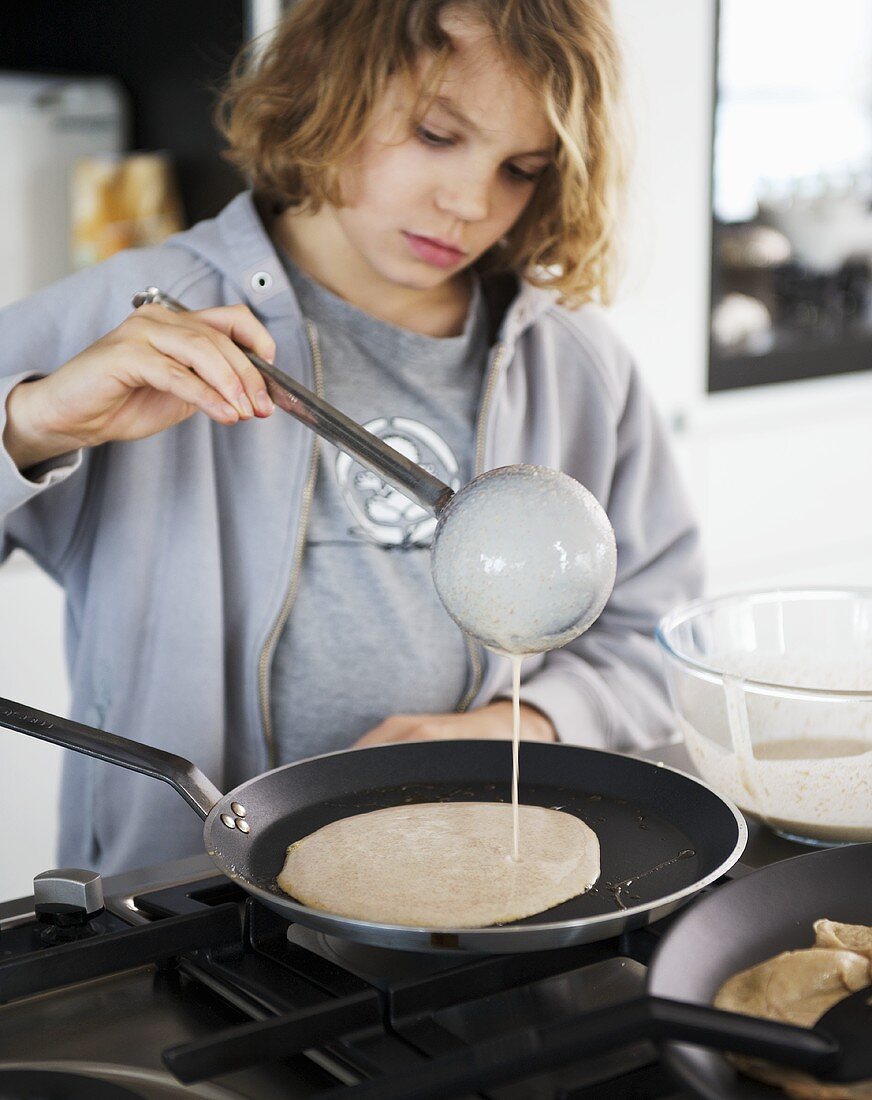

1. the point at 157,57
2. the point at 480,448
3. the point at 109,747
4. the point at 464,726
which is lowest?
the point at 464,726

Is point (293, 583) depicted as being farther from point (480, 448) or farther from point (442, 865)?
point (442, 865)

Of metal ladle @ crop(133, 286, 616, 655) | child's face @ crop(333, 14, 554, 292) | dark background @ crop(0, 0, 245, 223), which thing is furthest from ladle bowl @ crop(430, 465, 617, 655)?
dark background @ crop(0, 0, 245, 223)

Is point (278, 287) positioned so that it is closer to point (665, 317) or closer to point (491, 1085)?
point (491, 1085)

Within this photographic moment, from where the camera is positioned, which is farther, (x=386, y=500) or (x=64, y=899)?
(x=386, y=500)

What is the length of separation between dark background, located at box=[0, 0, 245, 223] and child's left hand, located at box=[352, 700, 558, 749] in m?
1.28

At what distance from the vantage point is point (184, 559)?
1177 mm

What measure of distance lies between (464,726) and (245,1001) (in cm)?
51

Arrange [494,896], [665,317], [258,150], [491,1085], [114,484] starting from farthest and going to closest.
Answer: [665,317]
[258,150]
[114,484]
[494,896]
[491,1085]

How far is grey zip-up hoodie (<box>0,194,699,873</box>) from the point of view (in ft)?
3.85

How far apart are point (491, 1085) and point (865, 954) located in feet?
0.74

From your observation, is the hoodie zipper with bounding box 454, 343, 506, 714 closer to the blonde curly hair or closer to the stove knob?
the blonde curly hair

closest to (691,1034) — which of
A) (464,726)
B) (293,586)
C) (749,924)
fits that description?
(749,924)

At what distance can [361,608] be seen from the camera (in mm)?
1259

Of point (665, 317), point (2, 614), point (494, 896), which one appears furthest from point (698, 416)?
point (494, 896)
